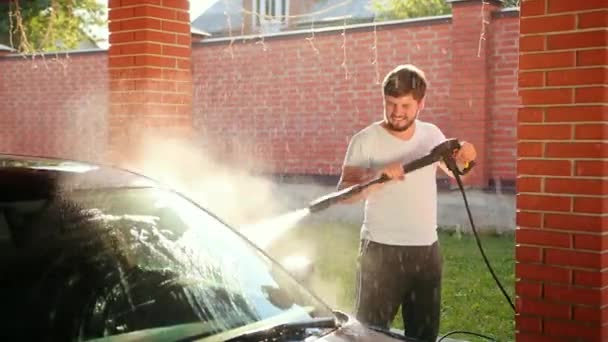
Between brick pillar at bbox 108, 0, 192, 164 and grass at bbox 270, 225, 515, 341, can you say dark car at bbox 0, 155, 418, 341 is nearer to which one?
grass at bbox 270, 225, 515, 341

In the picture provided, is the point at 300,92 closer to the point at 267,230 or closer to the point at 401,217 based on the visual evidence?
the point at 267,230

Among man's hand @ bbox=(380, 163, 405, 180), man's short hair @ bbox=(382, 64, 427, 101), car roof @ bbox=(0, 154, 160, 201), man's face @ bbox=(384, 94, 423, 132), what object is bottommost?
man's hand @ bbox=(380, 163, 405, 180)

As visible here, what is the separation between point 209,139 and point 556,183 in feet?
34.1

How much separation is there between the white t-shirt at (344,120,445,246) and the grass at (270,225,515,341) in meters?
0.61

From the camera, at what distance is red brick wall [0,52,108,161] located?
570 inches

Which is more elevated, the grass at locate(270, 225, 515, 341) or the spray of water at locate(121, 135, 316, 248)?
the spray of water at locate(121, 135, 316, 248)

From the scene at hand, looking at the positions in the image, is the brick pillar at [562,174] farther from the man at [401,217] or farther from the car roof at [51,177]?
the car roof at [51,177]

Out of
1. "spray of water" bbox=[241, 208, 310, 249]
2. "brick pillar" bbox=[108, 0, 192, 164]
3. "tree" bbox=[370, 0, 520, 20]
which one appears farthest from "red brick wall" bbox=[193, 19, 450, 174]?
"tree" bbox=[370, 0, 520, 20]

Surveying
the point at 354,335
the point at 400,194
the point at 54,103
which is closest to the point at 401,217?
the point at 400,194

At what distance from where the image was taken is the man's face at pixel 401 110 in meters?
3.86

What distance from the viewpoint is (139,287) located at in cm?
247

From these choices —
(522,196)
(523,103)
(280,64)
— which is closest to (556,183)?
(522,196)

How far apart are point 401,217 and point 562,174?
809mm

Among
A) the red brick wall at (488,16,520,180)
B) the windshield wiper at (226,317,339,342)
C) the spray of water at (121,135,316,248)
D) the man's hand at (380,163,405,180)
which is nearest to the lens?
the windshield wiper at (226,317,339,342)
